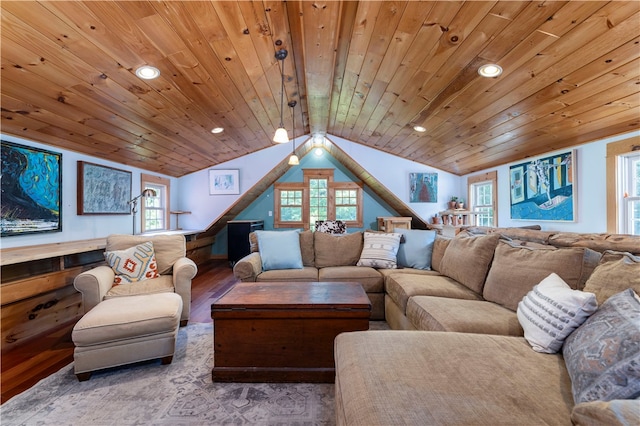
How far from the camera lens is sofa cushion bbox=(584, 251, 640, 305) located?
1.21 meters

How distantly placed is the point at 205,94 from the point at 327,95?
1547 millimetres

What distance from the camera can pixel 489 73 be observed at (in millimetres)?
2193

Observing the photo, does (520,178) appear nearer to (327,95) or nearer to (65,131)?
(327,95)

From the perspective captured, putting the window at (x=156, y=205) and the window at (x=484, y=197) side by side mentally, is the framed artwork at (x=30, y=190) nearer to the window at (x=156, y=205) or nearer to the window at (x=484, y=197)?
the window at (x=156, y=205)

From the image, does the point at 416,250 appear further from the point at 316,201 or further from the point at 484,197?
the point at 316,201

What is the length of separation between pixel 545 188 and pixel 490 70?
7.00 ft

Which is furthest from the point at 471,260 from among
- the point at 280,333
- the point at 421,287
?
the point at 280,333

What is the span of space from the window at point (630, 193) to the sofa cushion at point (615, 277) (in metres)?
1.86

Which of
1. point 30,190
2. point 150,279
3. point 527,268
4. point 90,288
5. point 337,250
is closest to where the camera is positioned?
point 527,268

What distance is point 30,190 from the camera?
253cm

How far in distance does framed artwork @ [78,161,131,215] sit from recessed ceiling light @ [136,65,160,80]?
170 cm

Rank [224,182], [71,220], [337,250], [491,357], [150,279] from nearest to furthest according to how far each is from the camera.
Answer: [491,357] < [150,279] < [71,220] < [337,250] < [224,182]

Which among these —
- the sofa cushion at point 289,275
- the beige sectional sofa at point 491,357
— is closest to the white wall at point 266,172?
the sofa cushion at point 289,275

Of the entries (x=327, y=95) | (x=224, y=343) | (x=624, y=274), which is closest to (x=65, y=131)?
(x=224, y=343)
